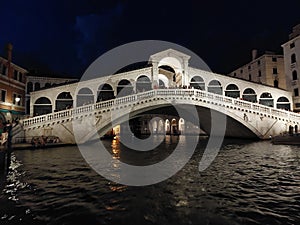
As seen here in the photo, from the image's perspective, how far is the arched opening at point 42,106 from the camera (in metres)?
26.4

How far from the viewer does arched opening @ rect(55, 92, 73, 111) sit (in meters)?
26.8

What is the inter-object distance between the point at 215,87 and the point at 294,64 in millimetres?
12637

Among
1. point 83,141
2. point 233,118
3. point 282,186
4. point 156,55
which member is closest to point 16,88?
point 83,141

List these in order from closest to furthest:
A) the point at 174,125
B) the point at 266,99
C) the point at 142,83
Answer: the point at 142,83, the point at 266,99, the point at 174,125

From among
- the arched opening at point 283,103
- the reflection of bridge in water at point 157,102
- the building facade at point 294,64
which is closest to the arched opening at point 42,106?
the reflection of bridge in water at point 157,102

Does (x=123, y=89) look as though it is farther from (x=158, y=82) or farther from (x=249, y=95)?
(x=249, y=95)

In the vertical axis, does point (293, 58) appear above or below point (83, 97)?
above

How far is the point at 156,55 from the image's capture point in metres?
25.1

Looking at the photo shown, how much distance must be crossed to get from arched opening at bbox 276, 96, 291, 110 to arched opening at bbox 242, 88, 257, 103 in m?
3.82

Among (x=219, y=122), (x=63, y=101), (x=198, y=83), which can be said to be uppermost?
(x=198, y=83)

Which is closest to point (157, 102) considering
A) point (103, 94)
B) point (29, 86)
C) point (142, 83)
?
point (142, 83)

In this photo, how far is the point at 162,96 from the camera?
19.1 metres

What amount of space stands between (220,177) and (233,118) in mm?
15410

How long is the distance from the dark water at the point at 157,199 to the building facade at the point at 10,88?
69.2 feet
